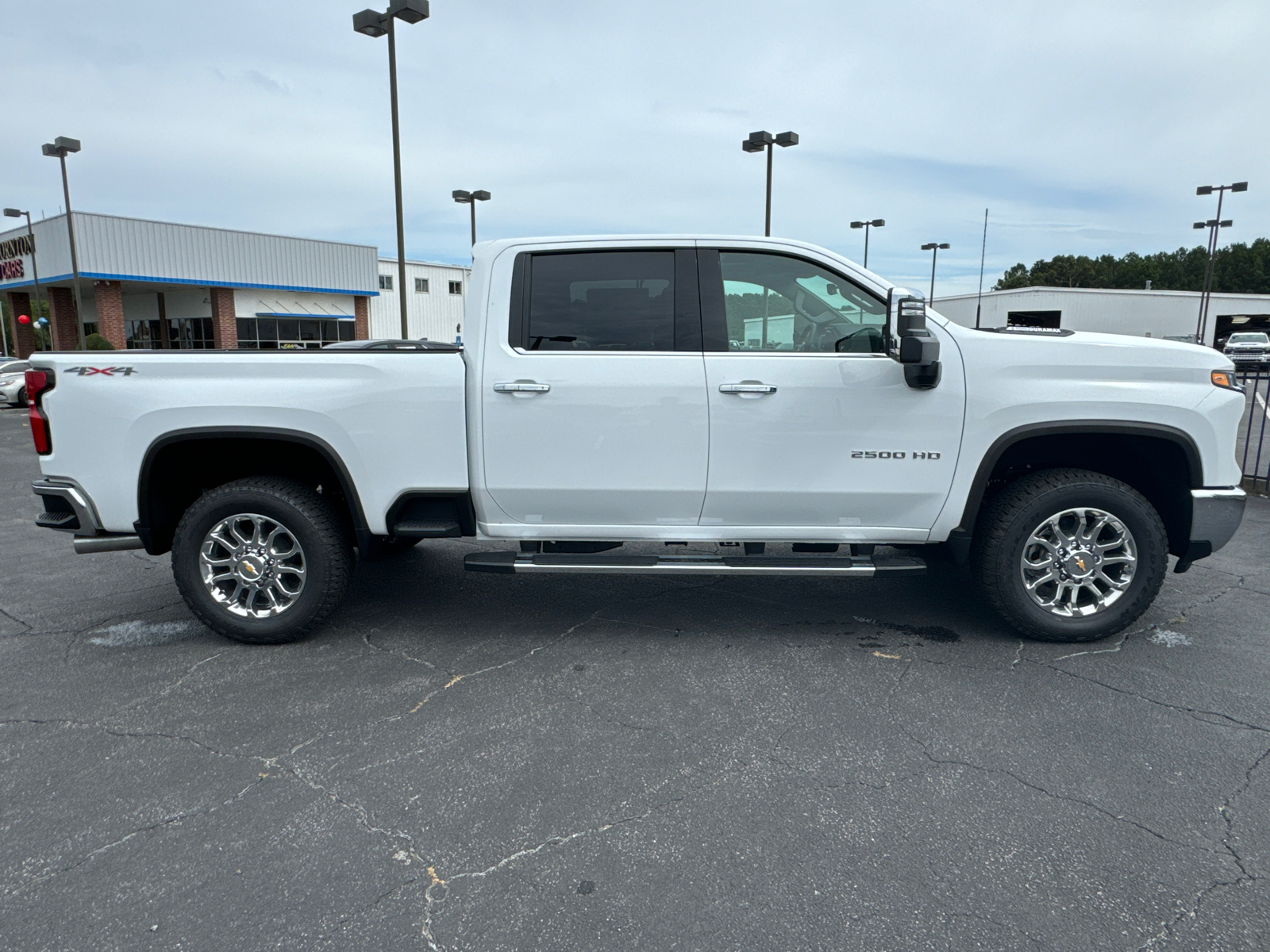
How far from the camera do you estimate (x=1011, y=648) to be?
14.2 feet

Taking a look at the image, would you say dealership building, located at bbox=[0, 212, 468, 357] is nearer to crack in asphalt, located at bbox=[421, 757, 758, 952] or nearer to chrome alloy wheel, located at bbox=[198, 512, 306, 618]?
chrome alloy wheel, located at bbox=[198, 512, 306, 618]

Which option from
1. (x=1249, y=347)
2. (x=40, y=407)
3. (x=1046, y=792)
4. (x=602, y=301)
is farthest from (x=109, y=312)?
(x=1249, y=347)

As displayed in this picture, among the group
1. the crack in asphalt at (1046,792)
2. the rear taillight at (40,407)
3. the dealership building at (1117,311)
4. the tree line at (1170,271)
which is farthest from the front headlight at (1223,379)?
the tree line at (1170,271)

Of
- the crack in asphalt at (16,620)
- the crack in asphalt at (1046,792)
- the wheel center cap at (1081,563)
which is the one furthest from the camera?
the crack in asphalt at (16,620)

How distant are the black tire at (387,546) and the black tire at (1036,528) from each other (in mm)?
3028

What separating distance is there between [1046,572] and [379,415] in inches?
139

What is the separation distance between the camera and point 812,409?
4102 mm

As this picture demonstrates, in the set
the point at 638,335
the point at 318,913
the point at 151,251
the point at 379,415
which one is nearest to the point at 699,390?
the point at 638,335

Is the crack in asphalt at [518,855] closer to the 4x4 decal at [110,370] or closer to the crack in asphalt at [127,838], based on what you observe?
Answer: the crack in asphalt at [127,838]

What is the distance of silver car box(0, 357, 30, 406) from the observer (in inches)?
906

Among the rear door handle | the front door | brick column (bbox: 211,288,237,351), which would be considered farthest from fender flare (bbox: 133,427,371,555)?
brick column (bbox: 211,288,237,351)

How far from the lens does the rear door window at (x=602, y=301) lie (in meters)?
4.23

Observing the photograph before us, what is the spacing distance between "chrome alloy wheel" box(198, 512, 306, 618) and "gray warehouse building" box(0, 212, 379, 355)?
32.6 m

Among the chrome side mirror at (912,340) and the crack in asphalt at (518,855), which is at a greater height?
the chrome side mirror at (912,340)
